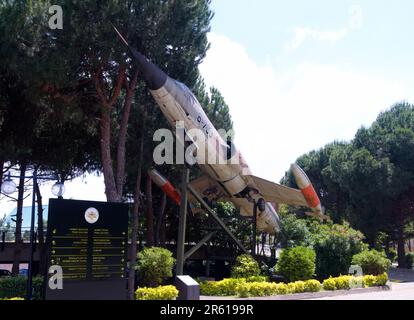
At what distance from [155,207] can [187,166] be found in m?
17.6

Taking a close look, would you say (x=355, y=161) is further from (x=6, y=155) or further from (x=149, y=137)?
(x=6, y=155)

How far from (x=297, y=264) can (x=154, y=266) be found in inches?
258

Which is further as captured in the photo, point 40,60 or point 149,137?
point 149,137

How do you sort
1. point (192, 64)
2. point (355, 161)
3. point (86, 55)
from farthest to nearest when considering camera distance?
1. point (355, 161)
2. point (192, 64)
3. point (86, 55)

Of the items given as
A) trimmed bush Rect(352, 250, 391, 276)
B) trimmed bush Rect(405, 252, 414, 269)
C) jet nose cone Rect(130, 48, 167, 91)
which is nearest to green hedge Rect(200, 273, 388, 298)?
trimmed bush Rect(352, 250, 391, 276)

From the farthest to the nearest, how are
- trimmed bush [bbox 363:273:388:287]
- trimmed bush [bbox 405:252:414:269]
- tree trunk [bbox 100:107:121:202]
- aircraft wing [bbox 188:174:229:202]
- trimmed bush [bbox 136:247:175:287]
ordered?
trimmed bush [bbox 405:252:414:269] < aircraft wing [bbox 188:174:229:202] < trimmed bush [bbox 363:273:388:287] < tree trunk [bbox 100:107:121:202] < trimmed bush [bbox 136:247:175:287]

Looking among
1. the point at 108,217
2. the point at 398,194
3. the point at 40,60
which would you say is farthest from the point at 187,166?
the point at 398,194

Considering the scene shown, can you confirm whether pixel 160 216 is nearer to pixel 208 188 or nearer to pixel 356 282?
pixel 208 188

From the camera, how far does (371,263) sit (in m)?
20.7

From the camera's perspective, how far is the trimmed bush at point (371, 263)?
20.7 metres

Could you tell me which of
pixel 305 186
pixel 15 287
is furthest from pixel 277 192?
pixel 15 287

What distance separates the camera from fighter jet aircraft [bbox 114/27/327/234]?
624 inches

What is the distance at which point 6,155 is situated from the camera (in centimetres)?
1861

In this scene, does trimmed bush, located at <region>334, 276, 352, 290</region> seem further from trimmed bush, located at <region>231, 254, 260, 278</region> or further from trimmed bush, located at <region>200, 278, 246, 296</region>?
trimmed bush, located at <region>200, 278, 246, 296</region>
